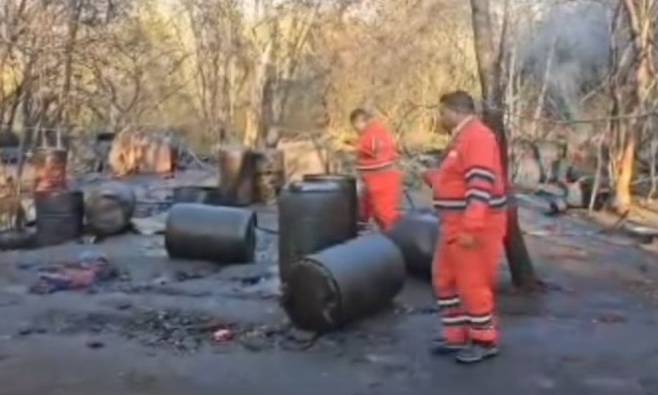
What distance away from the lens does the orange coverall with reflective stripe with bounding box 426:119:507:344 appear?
20.2 feet

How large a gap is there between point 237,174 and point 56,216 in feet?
13.9

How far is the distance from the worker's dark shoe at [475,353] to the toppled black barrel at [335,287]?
96 centimetres

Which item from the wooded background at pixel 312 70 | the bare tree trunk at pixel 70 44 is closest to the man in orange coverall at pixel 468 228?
the bare tree trunk at pixel 70 44

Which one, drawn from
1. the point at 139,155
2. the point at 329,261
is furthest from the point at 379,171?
the point at 139,155

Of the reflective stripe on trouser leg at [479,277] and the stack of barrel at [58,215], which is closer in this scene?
the reflective stripe on trouser leg at [479,277]

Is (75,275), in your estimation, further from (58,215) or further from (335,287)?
(335,287)

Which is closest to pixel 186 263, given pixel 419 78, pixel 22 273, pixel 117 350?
pixel 22 273

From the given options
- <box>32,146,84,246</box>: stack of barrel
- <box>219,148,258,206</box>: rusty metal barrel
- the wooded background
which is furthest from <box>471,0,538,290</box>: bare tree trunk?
the wooded background

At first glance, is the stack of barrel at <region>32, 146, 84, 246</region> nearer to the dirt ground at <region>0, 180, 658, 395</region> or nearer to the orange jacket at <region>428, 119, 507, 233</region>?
the dirt ground at <region>0, 180, 658, 395</region>

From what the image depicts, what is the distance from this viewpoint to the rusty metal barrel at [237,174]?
52.2ft

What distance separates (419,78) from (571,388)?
18.3 metres

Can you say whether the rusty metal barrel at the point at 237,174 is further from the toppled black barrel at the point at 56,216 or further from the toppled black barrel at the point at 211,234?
the toppled black barrel at the point at 211,234

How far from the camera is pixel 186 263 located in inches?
408

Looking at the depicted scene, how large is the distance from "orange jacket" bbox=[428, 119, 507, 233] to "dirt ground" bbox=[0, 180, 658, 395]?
2.94 feet
